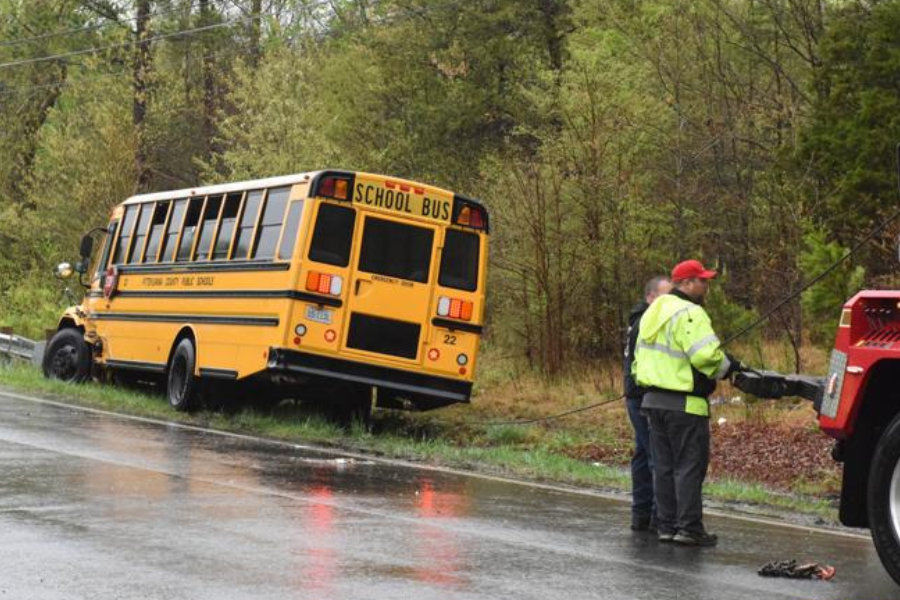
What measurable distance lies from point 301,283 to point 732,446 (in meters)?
4.72

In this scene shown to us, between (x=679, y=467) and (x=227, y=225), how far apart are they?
9.87 meters

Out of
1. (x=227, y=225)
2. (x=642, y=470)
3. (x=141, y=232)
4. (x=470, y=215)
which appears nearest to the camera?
(x=642, y=470)

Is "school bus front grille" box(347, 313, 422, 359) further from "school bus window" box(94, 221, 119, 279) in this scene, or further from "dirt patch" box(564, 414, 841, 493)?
"school bus window" box(94, 221, 119, 279)

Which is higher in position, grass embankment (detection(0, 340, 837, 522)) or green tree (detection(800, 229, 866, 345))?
green tree (detection(800, 229, 866, 345))

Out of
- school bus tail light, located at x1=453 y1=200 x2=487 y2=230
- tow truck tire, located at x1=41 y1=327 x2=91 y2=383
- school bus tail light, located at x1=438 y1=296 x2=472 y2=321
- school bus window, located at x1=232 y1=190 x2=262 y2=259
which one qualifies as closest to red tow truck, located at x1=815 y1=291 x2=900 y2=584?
school bus tail light, located at x1=438 y1=296 x2=472 y2=321

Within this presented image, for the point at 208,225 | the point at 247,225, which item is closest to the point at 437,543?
the point at 247,225

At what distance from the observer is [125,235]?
21.4 meters

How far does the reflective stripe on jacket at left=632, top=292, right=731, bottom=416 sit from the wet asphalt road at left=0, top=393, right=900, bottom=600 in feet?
3.10

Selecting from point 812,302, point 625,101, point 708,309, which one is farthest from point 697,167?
point 812,302

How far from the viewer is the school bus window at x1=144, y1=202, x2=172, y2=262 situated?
20344mm

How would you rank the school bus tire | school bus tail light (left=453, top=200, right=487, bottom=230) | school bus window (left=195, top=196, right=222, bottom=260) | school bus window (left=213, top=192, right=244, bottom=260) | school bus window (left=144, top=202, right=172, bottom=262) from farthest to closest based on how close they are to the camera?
school bus window (left=144, top=202, right=172, bottom=262)
school bus window (left=195, top=196, right=222, bottom=260)
the school bus tire
school bus window (left=213, top=192, right=244, bottom=260)
school bus tail light (left=453, top=200, right=487, bottom=230)

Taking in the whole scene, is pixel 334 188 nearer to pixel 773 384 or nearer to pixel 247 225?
pixel 247 225

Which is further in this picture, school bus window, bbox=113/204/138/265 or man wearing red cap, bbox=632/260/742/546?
school bus window, bbox=113/204/138/265

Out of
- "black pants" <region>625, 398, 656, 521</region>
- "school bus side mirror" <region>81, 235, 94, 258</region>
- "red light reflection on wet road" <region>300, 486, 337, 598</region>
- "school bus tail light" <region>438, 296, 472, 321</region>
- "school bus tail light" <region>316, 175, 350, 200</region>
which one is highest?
"school bus tail light" <region>316, 175, 350, 200</region>
